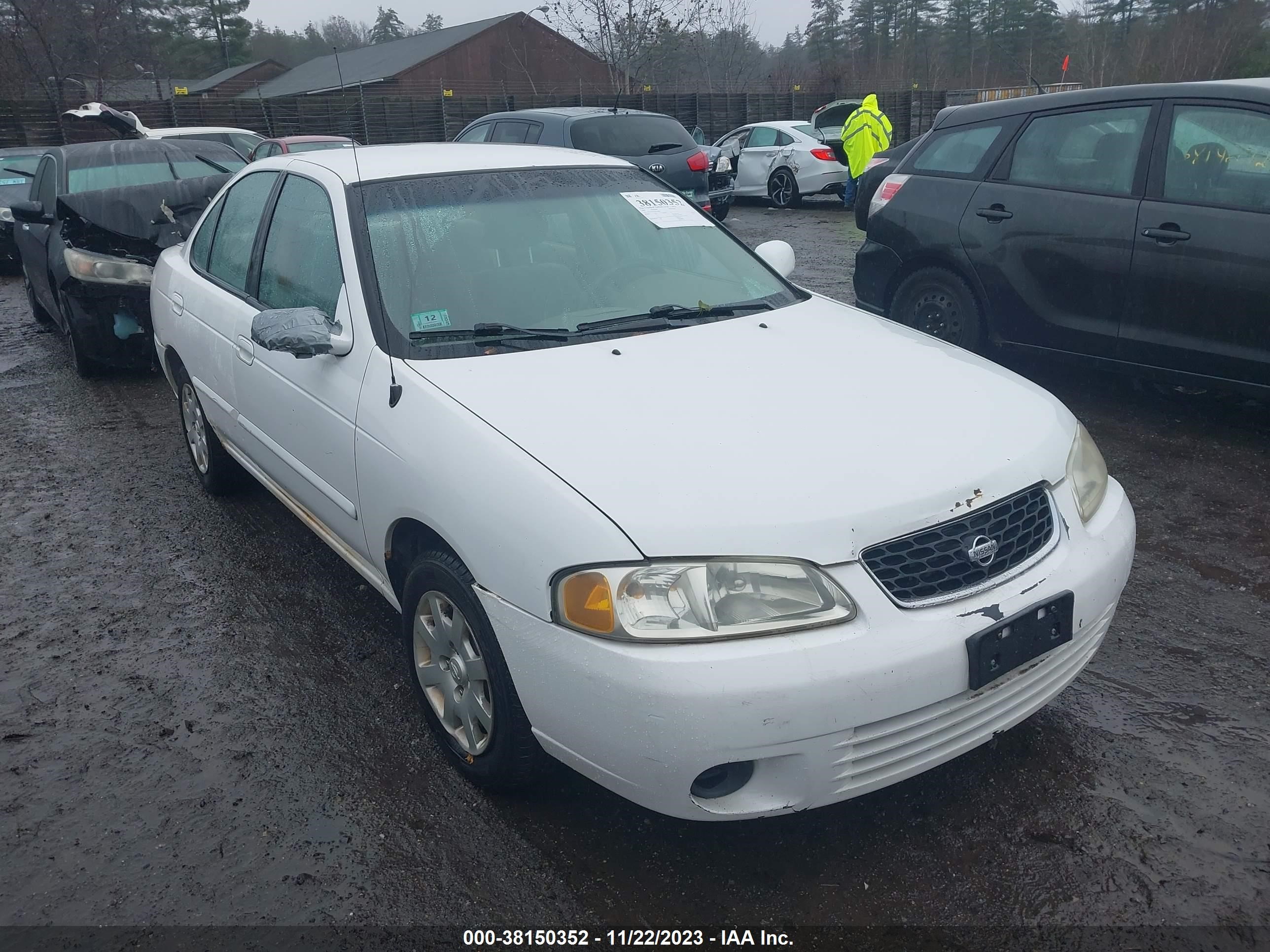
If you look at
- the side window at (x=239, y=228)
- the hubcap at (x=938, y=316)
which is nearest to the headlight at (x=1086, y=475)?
the hubcap at (x=938, y=316)

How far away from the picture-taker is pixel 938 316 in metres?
5.83

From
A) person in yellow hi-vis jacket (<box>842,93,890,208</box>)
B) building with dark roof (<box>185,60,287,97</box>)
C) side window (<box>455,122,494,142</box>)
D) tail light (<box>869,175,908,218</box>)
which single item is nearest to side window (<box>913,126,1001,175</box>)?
tail light (<box>869,175,908,218</box>)

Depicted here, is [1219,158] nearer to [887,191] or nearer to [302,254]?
[887,191]

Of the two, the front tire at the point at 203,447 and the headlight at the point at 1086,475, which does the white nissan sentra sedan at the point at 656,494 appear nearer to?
the headlight at the point at 1086,475

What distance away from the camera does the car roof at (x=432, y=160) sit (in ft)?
11.4

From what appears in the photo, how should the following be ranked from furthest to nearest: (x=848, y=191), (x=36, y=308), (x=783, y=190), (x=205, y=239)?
1. (x=783, y=190)
2. (x=848, y=191)
3. (x=36, y=308)
4. (x=205, y=239)

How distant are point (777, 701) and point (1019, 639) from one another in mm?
637

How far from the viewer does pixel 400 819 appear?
261 cm

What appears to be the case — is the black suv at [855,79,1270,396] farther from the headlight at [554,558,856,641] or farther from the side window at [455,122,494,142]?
the side window at [455,122,494,142]

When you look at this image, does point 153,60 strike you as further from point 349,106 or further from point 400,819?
point 400,819

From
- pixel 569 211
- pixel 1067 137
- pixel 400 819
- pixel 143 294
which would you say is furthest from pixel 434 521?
pixel 143 294

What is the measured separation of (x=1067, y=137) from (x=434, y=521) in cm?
438

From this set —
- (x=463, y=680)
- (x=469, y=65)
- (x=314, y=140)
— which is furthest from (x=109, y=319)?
(x=469, y=65)

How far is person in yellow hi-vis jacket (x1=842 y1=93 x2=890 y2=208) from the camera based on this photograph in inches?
552
